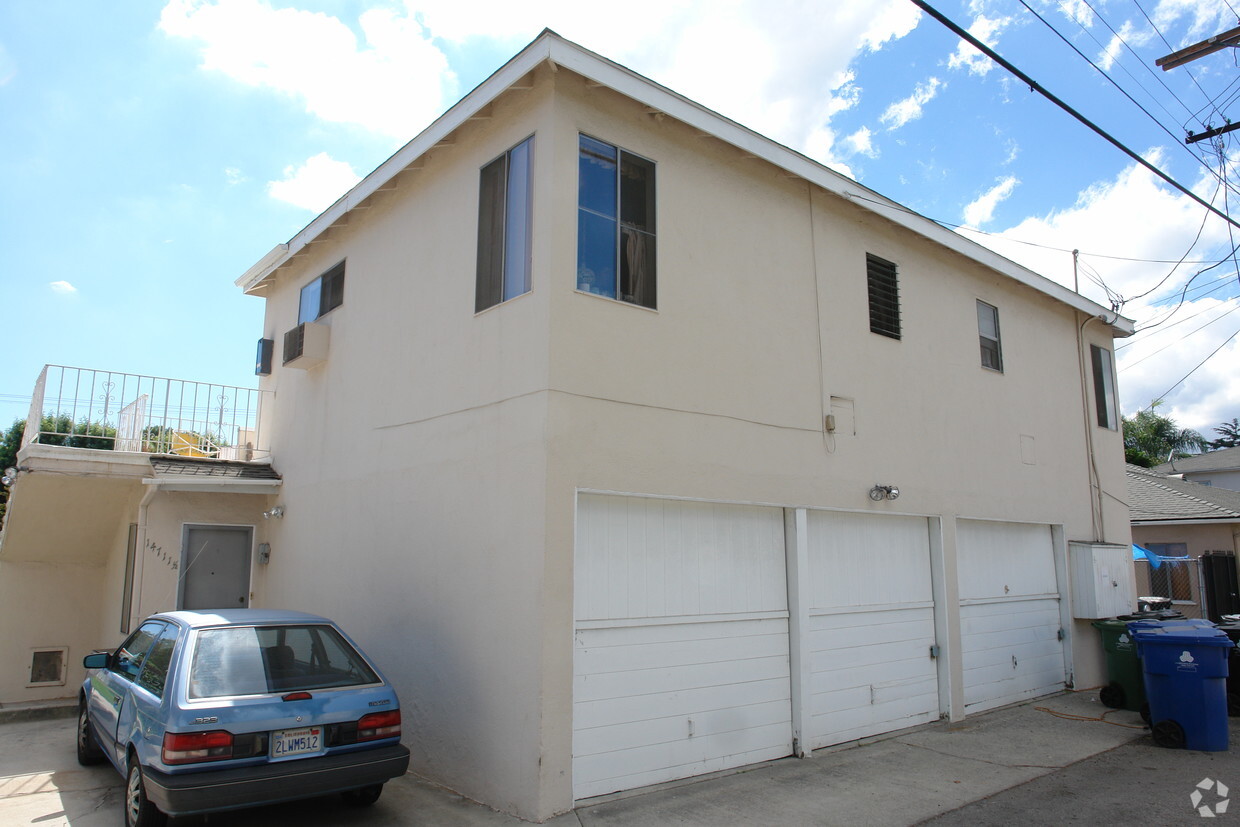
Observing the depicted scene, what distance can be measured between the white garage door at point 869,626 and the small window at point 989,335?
10.2ft

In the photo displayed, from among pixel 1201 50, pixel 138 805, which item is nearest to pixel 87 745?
pixel 138 805

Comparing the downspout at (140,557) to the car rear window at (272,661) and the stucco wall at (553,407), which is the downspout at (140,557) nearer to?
the stucco wall at (553,407)

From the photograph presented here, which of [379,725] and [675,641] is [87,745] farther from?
[675,641]

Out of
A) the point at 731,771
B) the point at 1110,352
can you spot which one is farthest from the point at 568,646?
the point at 1110,352

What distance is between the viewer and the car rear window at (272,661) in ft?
17.3

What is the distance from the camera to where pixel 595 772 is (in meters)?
6.14

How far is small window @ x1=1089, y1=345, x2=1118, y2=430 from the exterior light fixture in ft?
21.0

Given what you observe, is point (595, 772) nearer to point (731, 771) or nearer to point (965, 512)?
point (731, 771)

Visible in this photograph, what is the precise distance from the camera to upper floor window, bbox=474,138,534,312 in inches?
271

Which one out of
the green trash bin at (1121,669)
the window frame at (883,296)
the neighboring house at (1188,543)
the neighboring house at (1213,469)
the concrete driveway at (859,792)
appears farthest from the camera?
the neighboring house at (1213,469)

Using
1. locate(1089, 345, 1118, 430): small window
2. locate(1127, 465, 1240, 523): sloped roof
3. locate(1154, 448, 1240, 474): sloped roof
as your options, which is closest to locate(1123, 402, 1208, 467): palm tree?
locate(1154, 448, 1240, 474): sloped roof

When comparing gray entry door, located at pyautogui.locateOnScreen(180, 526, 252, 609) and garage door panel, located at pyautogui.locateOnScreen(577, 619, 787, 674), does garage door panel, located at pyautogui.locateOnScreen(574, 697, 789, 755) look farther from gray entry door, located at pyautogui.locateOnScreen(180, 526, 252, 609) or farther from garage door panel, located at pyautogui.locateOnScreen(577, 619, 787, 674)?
gray entry door, located at pyautogui.locateOnScreen(180, 526, 252, 609)

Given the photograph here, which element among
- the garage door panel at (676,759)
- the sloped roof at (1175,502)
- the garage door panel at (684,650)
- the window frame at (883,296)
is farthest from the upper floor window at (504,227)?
the sloped roof at (1175,502)

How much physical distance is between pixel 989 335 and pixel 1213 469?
29.5 metres
